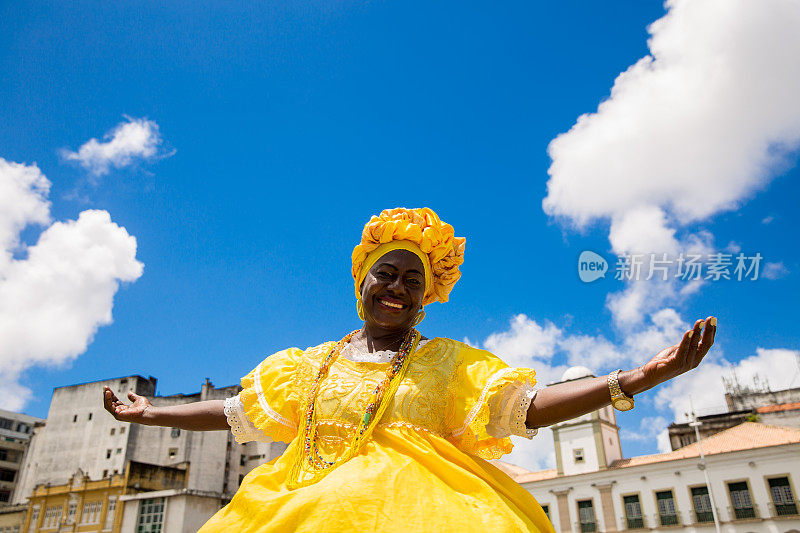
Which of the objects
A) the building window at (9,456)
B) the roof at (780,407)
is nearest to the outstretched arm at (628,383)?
the roof at (780,407)

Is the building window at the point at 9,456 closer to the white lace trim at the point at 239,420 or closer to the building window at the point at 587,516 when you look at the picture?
the building window at the point at 587,516

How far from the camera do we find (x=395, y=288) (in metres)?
2.73

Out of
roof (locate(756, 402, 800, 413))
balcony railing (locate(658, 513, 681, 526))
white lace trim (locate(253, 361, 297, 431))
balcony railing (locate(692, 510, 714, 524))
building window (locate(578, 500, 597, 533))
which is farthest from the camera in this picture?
roof (locate(756, 402, 800, 413))

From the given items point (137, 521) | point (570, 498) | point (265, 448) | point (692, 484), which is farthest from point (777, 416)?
point (137, 521)

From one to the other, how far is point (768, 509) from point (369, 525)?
87.6 feet

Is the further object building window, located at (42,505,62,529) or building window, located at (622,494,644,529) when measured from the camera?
building window, located at (42,505,62,529)

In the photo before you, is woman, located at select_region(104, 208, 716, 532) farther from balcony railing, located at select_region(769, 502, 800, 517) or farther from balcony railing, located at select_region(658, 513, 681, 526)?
balcony railing, located at select_region(658, 513, 681, 526)

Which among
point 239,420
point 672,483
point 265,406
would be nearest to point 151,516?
point 672,483

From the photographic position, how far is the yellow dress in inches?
78.2

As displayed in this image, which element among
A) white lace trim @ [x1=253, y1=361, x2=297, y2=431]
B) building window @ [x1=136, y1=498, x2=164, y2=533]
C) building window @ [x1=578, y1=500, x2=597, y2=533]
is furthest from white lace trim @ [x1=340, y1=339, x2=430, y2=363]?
building window @ [x1=136, y1=498, x2=164, y2=533]

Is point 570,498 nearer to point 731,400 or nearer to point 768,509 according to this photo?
point 768,509

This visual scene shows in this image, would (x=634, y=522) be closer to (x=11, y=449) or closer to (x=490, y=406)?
(x=490, y=406)

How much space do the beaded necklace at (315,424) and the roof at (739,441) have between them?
26364 millimetres

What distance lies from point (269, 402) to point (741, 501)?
2669cm
